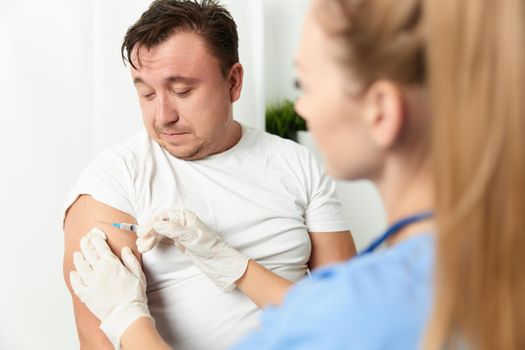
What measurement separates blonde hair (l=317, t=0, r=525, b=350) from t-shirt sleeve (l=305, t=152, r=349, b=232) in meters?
1.18

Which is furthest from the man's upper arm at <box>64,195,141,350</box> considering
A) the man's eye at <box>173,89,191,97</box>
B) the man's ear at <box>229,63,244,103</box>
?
the man's ear at <box>229,63,244,103</box>

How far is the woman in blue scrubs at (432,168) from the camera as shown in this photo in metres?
0.71

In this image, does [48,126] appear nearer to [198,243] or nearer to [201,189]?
[201,189]

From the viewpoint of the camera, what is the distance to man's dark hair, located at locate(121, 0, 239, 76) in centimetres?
182

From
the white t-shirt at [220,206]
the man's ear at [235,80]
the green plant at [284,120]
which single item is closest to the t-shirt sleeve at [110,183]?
the white t-shirt at [220,206]

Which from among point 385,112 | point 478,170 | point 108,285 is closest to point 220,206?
point 108,285

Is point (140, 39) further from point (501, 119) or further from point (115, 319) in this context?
point (501, 119)

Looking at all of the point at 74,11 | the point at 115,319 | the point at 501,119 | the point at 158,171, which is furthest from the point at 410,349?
the point at 74,11

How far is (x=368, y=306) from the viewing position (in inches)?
29.1

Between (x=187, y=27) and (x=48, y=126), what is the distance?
2.19ft

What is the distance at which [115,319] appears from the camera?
61.4 inches

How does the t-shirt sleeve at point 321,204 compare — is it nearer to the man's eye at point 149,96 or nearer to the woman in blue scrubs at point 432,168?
the man's eye at point 149,96

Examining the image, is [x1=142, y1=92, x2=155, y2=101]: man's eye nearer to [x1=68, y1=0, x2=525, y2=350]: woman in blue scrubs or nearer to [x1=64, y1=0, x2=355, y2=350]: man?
[x1=64, y1=0, x2=355, y2=350]: man

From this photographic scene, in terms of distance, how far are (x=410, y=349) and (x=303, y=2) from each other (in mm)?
2136
